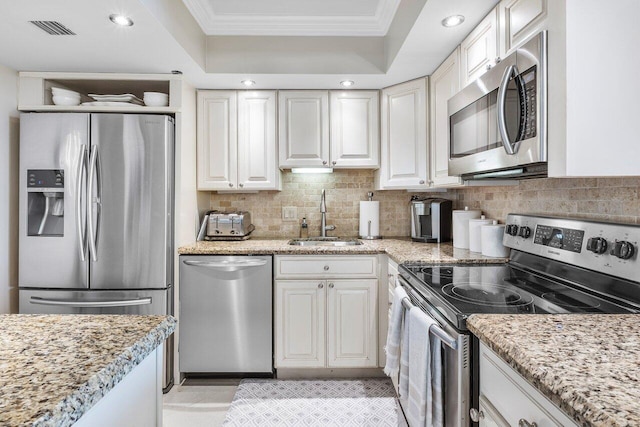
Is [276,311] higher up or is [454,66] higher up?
[454,66]

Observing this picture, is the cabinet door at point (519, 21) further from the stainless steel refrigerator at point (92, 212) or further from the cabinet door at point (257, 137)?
the stainless steel refrigerator at point (92, 212)

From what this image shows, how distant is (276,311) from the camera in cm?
244

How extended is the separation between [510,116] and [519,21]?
375mm

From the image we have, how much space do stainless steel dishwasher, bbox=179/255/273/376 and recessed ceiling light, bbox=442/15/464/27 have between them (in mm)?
1691

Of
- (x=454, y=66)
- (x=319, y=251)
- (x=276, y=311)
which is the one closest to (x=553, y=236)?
(x=454, y=66)

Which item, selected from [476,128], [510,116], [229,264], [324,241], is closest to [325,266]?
[324,241]

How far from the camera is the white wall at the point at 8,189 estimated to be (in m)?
2.23

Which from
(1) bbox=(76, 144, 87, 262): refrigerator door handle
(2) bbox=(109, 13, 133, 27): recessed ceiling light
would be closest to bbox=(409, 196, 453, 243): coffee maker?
(2) bbox=(109, 13, 133, 27): recessed ceiling light

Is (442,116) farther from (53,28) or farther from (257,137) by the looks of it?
(53,28)

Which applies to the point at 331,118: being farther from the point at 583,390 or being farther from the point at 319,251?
the point at 583,390

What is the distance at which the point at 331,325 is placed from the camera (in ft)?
8.05

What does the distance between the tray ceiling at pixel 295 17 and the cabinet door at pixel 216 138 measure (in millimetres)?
501

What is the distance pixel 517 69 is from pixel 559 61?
0.21 metres

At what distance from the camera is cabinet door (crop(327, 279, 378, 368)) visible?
2.45 m
